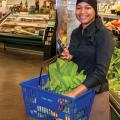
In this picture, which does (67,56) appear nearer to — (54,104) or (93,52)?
(93,52)

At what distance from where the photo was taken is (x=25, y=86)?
220 centimetres

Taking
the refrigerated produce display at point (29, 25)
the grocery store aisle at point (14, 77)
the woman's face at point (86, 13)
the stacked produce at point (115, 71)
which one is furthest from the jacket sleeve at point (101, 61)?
the refrigerated produce display at point (29, 25)

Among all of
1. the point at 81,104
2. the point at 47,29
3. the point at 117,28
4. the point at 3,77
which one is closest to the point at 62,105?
the point at 81,104

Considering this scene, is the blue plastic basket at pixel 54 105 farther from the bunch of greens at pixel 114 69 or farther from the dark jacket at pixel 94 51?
the bunch of greens at pixel 114 69

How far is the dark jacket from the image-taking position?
7.38ft

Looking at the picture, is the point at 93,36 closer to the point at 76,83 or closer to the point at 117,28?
the point at 76,83

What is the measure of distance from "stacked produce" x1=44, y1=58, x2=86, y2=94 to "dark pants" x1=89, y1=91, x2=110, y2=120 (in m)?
0.28

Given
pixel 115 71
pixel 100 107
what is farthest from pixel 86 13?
pixel 115 71

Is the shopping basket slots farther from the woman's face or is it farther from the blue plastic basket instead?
the woman's face

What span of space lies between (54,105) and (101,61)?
0.46m

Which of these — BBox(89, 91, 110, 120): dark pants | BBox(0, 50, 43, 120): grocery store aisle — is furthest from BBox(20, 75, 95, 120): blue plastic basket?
BBox(0, 50, 43, 120): grocery store aisle

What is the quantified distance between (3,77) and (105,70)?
17.6ft

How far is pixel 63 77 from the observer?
7.43 feet

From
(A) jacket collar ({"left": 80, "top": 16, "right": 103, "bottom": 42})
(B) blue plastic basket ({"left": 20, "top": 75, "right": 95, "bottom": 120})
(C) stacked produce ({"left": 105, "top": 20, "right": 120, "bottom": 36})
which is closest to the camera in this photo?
(B) blue plastic basket ({"left": 20, "top": 75, "right": 95, "bottom": 120})
